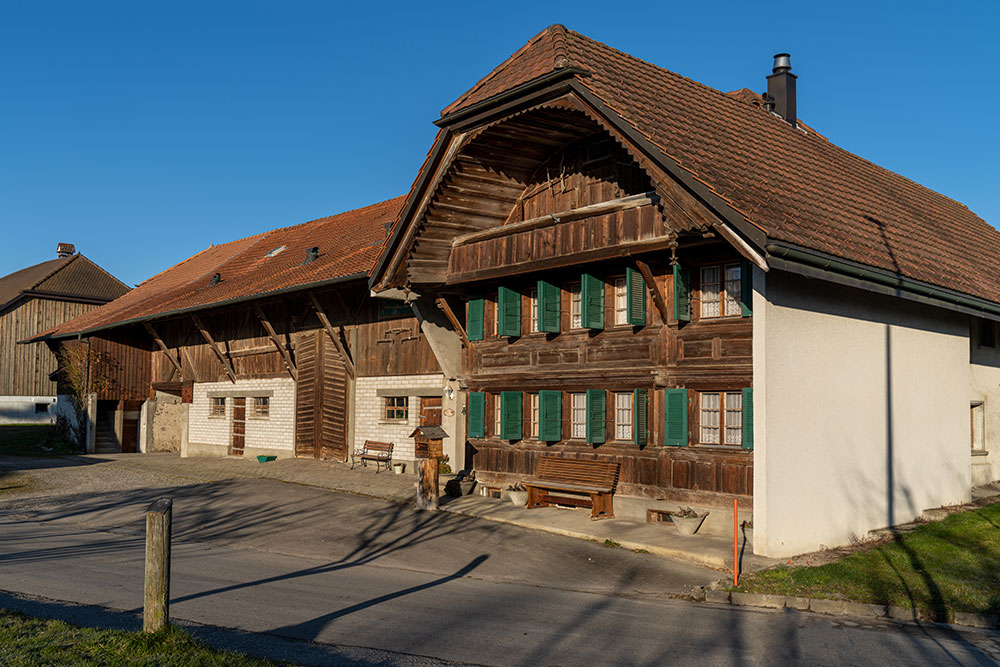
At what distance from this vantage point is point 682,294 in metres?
15.2

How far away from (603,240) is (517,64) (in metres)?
3.80

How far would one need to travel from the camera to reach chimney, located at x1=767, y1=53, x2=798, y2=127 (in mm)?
21656

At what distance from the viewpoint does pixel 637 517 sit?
1622 centimetres

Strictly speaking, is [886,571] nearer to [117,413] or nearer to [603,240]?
[603,240]

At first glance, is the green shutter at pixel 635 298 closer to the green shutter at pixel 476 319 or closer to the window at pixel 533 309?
the window at pixel 533 309

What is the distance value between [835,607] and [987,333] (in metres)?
12.4

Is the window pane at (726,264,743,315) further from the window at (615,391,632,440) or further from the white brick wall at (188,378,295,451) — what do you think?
the white brick wall at (188,378,295,451)

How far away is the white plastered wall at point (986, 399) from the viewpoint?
63.6 ft

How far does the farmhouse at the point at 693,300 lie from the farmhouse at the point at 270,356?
3.05 metres

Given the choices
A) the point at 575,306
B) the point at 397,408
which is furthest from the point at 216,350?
the point at 575,306

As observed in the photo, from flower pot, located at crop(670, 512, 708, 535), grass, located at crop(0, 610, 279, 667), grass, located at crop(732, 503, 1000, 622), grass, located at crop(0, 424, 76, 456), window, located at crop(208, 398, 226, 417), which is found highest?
window, located at crop(208, 398, 226, 417)

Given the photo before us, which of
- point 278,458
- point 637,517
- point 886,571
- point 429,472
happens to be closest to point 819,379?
point 886,571

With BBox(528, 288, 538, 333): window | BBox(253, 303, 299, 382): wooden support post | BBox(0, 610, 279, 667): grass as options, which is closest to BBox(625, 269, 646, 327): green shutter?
BBox(528, 288, 538, 333): window

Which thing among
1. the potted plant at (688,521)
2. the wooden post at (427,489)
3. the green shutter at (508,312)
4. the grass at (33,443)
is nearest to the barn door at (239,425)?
the grass at (33,443)
